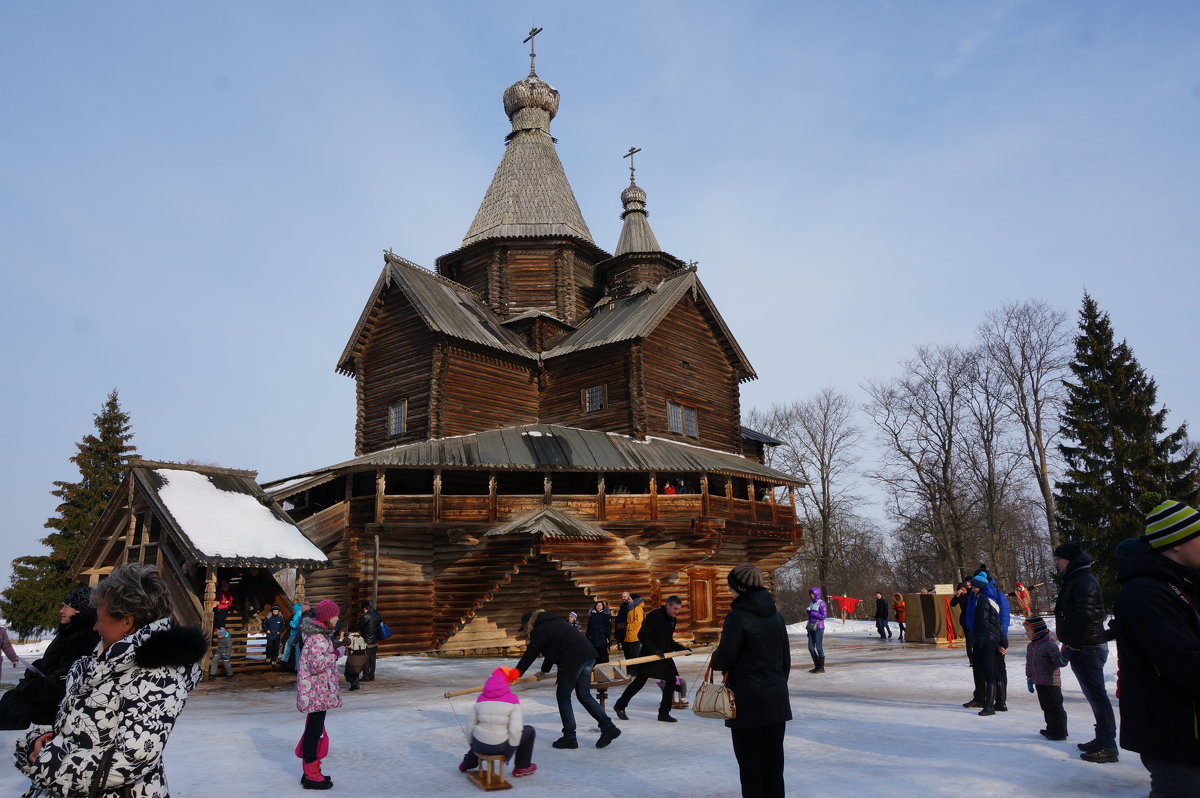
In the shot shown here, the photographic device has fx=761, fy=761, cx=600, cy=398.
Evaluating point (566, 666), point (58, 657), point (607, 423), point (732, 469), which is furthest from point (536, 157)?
point (58, 657)

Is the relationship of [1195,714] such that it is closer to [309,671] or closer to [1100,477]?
[309,671]

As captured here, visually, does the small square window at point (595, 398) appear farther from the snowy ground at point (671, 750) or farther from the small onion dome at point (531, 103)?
the small onion dome at point (531, 103)

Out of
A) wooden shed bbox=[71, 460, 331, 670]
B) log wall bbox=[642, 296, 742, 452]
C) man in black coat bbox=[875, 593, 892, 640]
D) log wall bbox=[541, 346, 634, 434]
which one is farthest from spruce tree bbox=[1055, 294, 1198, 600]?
wooden shed bbox=[71, 460, 331, 670]

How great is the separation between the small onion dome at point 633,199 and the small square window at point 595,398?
511 inches

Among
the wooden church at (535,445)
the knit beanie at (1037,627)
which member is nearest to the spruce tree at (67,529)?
the wooden church at (535,445)

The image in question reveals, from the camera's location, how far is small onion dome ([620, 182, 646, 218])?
37.8 metres

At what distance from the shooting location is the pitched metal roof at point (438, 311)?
87.7ft

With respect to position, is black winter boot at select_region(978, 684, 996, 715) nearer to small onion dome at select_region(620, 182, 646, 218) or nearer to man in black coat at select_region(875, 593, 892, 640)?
man in black coat at select_region(875, 593, 892, 640)

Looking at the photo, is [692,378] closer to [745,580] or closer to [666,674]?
[666,674]

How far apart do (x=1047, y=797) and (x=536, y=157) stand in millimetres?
34041

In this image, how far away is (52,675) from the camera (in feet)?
15.3

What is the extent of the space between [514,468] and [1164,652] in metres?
20.0

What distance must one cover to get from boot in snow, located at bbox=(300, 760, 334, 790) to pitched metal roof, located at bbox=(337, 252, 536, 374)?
19490 millimetres

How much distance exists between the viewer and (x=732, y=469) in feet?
81.6
